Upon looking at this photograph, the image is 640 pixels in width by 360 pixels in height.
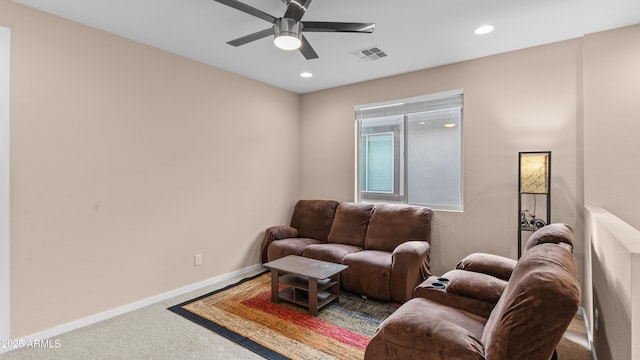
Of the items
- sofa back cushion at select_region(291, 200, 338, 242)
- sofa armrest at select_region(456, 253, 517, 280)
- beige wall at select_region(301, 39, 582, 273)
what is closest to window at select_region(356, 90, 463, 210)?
beige wall at select_region(301, 39, 582, 273)

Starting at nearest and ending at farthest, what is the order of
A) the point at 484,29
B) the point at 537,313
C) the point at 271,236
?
the point at 537,313
the point at 484,29
the point at 271,236

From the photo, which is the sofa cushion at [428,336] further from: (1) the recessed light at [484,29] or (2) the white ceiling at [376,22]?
(1) the recessed light at [484,29]

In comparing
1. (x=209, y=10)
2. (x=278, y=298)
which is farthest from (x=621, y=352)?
(x=209, y=10)

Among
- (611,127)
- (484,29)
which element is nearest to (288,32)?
(484,29)

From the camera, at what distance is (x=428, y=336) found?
1.64 m

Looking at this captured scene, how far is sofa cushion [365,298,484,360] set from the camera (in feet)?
5.08

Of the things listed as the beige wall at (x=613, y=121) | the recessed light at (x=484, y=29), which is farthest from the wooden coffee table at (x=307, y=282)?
the recessed light at (x=484, y=29)

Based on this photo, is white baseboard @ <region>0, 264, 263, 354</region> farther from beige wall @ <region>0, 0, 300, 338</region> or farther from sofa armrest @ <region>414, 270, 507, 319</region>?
sofa armrest @ <region>414, 270, 507, 319</region>

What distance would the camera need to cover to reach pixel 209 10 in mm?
2463

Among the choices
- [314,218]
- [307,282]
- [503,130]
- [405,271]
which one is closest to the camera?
[405,271]

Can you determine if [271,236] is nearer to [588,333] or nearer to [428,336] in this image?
[428,336]

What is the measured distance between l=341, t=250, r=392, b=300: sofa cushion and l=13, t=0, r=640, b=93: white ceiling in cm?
230

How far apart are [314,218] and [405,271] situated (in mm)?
1776

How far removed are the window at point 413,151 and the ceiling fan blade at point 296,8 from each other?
7.68 ft
